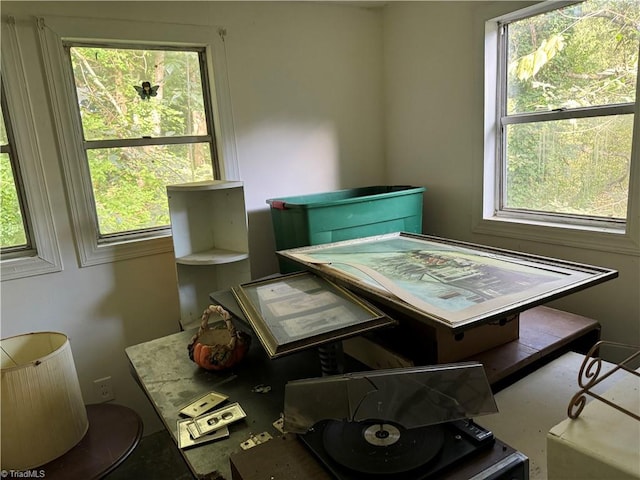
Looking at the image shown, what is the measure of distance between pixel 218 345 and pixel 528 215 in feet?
5.20

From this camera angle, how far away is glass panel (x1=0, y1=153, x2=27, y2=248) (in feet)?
5.80

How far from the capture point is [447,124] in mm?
2277

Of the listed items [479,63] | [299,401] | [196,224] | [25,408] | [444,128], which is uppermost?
[479,63]

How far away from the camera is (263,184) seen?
2322 millimetres

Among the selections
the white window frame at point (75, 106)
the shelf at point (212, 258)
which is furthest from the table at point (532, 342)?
the white window frame at point (75, 106)

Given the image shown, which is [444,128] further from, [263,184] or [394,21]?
[263,184]

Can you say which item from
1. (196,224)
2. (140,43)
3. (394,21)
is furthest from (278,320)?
(394,21)

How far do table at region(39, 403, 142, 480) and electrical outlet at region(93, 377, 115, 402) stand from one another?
1.61 ft

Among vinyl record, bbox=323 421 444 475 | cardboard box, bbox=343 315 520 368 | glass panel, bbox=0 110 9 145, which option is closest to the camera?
vinyl record, bbox=323 421 444 475

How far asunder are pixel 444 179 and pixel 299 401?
1.81 metres

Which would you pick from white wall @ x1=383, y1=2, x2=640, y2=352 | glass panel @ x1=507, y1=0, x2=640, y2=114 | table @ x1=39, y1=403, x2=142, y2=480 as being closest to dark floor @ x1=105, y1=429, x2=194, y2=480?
table @ x1=39, y1=403, x2=142, y2=480

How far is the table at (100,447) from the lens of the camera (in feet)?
4.04

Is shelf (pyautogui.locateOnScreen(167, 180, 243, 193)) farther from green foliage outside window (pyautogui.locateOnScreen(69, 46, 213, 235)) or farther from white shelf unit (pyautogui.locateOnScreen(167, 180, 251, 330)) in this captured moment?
green foliage outside window (pyautogui.locateOnScreen(69, 46, 213, 235))

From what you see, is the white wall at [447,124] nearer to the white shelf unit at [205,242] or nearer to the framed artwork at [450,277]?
the framed artwork at [450,277]
